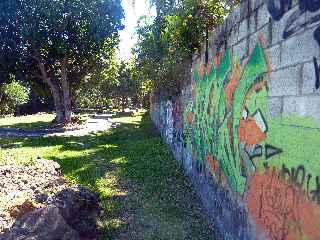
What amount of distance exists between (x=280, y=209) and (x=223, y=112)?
9.43 feet

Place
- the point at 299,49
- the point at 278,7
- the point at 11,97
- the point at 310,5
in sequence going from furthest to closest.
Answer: the point at 11,97
the point at 278,7
the point at 299,49
the point at 310,5

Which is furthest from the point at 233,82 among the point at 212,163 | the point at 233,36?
the point at 212,163

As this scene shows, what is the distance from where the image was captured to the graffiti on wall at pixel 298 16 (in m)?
3.30

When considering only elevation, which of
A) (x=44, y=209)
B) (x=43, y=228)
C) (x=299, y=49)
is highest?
(x=299, y=49)

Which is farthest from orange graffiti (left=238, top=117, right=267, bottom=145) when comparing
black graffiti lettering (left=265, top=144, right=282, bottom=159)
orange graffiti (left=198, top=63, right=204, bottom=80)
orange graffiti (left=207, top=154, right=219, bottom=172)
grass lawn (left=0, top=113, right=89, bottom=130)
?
grass lawn (left=0, top=113, right=89, bottom=130)

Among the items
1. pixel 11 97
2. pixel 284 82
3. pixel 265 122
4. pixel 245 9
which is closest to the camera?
pixel 284 82

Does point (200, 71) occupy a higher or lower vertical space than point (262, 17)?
lower

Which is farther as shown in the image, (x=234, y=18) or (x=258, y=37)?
(x=234, y=18)

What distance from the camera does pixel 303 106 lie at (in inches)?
140

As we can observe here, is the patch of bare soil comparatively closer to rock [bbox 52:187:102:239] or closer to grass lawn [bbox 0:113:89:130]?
rock [bbox 52:187:102:239]

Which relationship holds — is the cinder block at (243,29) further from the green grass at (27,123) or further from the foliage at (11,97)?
the foliage at (11,97)

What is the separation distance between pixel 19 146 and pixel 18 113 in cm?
4311

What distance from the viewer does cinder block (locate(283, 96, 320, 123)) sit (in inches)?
129

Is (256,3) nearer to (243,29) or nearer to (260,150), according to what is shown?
(243,29)
